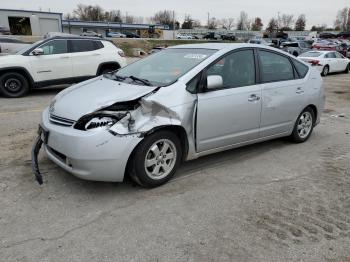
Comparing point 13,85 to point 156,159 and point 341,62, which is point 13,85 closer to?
point 156,159

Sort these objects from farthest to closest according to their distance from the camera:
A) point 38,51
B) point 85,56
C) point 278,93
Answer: point 85,56 < point 38,51 < point 278,93

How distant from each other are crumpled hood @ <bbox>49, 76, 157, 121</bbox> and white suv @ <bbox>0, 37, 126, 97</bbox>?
589cm

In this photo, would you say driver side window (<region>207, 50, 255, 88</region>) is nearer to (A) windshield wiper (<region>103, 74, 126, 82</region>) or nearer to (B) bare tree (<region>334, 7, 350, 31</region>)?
(A) windshield wiper (<region>103, 74, 126, 82</region>)

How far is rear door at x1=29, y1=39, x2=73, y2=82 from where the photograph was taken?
981cm

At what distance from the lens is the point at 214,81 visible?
429cm

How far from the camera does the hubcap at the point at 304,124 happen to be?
233 inches

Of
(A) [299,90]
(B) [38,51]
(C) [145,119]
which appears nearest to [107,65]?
(B) [38,51]

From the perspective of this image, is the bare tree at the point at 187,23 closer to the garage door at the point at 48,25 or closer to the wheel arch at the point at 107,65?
the garage door at the point at 48,25

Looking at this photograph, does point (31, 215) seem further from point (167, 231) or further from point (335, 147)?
point (335, 147)

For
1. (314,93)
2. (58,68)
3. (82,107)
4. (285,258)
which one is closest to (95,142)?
(82,107)

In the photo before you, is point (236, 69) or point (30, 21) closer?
point (236, 69)

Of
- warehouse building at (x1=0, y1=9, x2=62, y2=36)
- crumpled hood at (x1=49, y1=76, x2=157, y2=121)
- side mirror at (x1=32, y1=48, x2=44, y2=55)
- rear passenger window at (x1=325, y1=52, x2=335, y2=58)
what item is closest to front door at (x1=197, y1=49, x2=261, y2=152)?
crumpled hood at (x1=49, y1=76, x2=157, y2=121)

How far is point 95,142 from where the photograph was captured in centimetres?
359

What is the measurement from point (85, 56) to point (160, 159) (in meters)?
7.41
